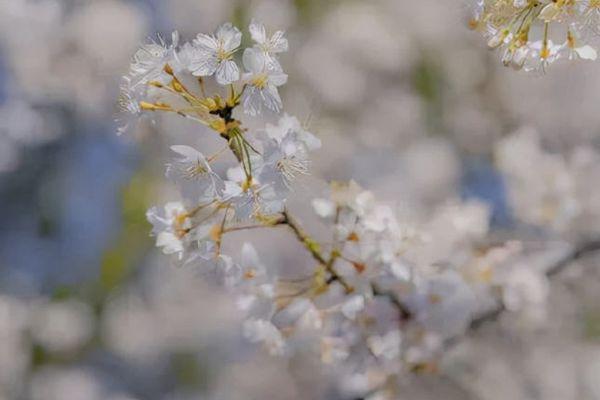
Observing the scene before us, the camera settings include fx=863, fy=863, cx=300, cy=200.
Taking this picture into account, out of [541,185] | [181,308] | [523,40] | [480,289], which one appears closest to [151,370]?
[181,308]

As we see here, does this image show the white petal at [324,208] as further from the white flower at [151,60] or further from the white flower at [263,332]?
the white flower at [151,60]

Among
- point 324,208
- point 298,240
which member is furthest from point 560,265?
point 298,240

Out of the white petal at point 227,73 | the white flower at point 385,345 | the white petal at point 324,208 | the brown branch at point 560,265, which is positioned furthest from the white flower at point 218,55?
the brown branch at point 560,265

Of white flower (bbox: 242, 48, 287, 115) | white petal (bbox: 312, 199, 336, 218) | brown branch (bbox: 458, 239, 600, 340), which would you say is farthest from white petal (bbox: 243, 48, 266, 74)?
brown branch (bbox: 458, 239, 600, 340)

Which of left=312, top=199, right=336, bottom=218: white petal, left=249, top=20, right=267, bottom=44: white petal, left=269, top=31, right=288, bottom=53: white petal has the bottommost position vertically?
left=269, top=31, right=288, bottom=53: white petal

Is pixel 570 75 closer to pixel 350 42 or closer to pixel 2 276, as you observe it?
pixel 350 42

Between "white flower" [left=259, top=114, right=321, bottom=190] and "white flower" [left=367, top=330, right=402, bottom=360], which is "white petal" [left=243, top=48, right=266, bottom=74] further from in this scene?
"white flower" [left=367, top=330, right=402, bottom=360]
